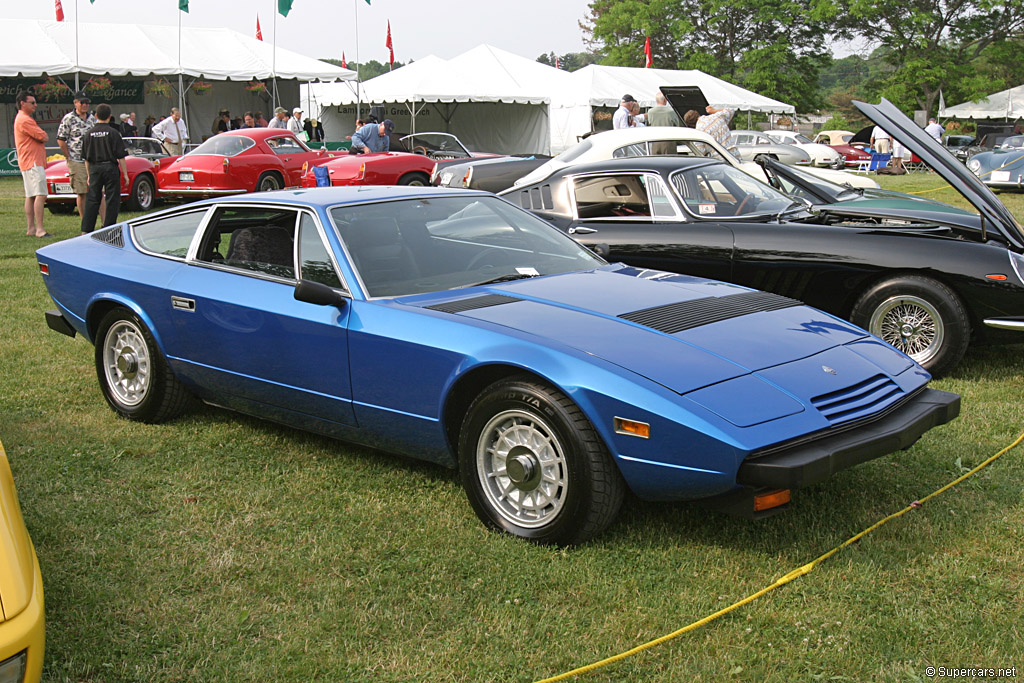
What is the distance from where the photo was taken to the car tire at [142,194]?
15.9 m

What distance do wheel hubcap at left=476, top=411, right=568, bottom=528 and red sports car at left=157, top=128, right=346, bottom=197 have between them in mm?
13522

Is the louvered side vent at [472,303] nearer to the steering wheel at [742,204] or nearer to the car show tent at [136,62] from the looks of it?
the steering wheel at [742,204]

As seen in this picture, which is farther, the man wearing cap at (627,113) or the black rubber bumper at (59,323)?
the man wearing cap at (627,113)

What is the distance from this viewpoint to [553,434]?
3.47m

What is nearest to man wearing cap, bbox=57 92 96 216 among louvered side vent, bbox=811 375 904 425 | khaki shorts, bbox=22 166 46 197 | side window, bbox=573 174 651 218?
khaki shorts, bbox=22 166 46 197

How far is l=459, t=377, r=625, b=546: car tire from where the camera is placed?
3.39m

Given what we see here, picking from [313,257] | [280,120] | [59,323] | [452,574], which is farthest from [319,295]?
[280,120]

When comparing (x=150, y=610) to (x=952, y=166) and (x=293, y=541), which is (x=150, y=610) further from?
(x=952, y=166)

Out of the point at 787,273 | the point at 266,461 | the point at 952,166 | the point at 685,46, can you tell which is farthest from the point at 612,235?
the point at 685,46

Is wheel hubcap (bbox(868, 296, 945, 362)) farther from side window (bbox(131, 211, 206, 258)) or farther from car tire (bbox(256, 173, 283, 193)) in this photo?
car tire (bbox(256, 173, 283, 193))

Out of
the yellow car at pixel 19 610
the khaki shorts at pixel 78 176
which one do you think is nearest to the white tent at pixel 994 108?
the khaki shorts at pixel 78 176

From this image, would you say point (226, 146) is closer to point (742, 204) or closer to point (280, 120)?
point (280, 120)

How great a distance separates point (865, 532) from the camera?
3621mm

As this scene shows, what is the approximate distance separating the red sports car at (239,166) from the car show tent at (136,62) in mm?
11002
